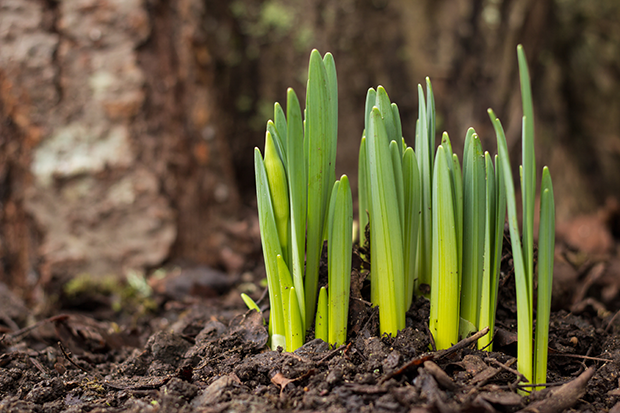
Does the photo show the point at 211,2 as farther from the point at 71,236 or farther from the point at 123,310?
the point at 123,310

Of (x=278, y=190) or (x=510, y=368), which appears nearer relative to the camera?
(x=510, y=368)

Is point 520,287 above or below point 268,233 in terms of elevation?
below

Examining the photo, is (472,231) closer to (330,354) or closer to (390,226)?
(390,226)

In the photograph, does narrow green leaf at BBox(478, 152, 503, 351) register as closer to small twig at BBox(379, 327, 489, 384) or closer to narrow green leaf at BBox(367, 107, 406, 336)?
small twig at BBox(379, 327, 489, 384)

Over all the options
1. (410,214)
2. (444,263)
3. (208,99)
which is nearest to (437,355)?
(444,263)

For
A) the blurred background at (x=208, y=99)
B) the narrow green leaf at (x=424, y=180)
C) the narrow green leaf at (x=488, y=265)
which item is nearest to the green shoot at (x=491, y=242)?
the narrow green leaf at (x=488, y=265)

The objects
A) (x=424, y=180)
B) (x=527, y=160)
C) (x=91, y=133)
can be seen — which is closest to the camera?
(x=527, y=160)

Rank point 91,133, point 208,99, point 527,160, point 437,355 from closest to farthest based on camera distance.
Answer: point 527,160 < point 437,355 < point 91,133 < point 208,99
